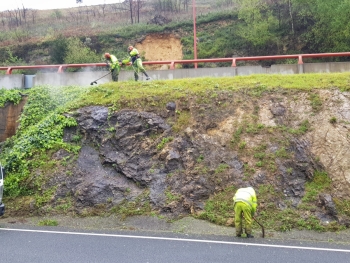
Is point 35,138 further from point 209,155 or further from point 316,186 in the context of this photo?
point 316,186

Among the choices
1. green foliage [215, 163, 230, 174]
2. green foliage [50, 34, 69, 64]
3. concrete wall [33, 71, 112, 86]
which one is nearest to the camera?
green foliage [215, 163, 230, 174]

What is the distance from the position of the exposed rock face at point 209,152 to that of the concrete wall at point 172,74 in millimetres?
3769

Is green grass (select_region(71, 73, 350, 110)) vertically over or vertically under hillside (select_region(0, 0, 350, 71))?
under

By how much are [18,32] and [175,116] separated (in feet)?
106

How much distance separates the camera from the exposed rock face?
11609 mm

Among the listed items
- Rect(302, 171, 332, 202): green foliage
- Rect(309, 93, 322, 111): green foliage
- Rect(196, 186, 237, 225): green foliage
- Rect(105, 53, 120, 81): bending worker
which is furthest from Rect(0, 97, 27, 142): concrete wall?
Rect(302, 171, 332, 202): green foliage

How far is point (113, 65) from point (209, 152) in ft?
22.0

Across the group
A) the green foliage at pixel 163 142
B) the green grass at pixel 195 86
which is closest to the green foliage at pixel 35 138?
the green grass at pixel 195 86

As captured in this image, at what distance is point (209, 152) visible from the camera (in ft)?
41.0

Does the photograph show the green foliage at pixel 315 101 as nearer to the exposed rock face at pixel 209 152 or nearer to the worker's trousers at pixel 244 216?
the exposed rock face at pixel 209 152

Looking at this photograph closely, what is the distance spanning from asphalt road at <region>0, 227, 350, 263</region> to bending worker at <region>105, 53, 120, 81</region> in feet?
27.7

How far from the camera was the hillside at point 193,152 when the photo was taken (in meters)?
11.3

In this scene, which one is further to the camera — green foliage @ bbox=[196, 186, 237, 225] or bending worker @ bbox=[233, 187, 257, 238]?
green foliage @ bbox=[196, 186, 237, 225]

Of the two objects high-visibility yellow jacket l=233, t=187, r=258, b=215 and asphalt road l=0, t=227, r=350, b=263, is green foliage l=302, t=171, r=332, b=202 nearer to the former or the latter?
asphalt road l=0, t=227, r=350, b=263
